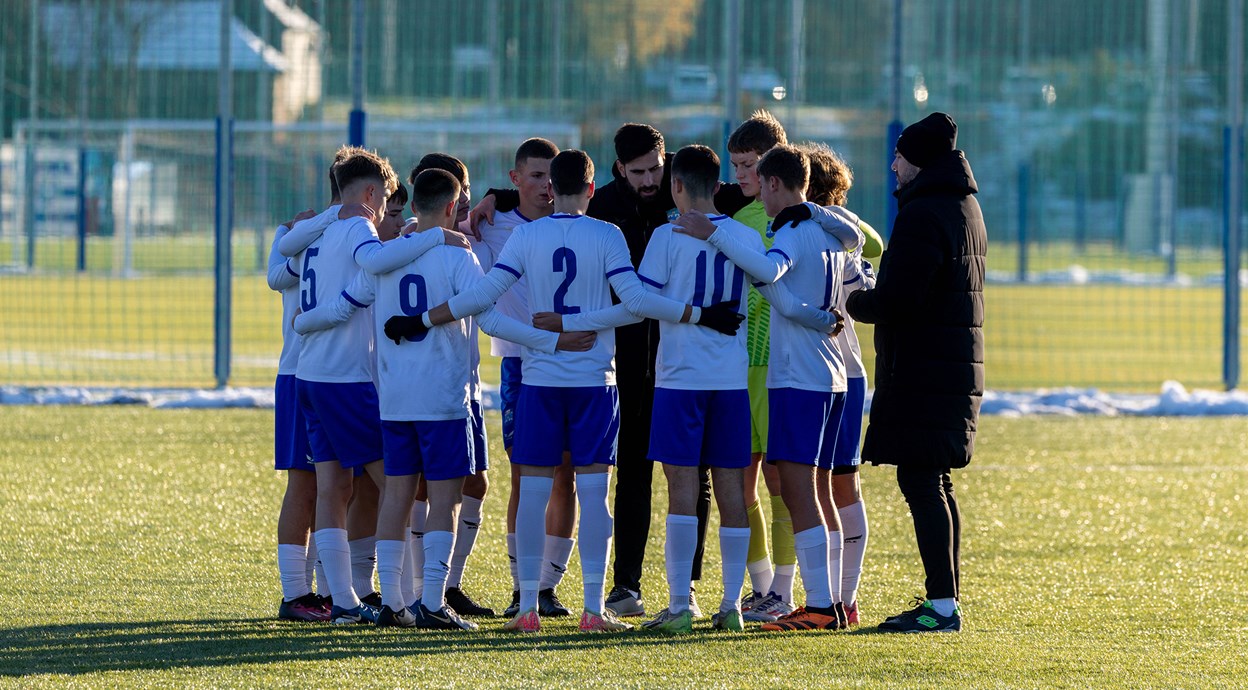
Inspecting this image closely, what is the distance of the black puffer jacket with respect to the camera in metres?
5.52

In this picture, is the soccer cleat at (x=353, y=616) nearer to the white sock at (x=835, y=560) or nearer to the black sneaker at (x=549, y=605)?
the black sneaker at (x=549, y=605)

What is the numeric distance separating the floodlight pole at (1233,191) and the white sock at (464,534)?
889 centimetres

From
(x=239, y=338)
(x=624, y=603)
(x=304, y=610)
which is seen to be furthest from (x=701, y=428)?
(x=239, y=338)

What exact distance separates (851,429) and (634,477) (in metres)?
0.86

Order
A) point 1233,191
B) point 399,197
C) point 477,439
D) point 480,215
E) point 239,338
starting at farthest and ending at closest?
point 239,338 → point 1233,191 → point 399,197 → point 480,215 → point 477,439

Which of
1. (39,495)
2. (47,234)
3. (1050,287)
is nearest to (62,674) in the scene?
(39,495)

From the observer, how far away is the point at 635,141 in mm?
5840

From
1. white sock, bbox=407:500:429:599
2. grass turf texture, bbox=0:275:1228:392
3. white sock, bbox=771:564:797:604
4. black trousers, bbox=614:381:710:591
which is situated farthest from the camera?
grass turf texture, bbox=0:275:1228:392

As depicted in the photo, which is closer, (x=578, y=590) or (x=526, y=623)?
(x=526, y=623)

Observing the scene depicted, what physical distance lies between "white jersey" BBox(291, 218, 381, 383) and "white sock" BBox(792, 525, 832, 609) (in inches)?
63.5

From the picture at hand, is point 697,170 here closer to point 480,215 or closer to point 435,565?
point 480,215

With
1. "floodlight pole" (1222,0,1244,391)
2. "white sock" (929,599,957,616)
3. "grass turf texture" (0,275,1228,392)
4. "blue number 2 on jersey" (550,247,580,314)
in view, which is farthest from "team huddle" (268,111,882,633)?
"floodlight pole" (1222,0,1244,391)

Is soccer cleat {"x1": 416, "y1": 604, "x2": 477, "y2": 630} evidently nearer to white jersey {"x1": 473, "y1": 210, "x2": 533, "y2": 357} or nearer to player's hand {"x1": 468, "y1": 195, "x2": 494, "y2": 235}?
white jersey {"x1": 473, "y1": 210, "x2": 533, "y2": 357}

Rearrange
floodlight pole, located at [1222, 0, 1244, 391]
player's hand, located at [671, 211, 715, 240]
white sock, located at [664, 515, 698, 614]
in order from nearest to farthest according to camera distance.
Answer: player's hand, located at [671, 211, 715, 240]
white sock, located at [664, 515, 698, 614]
floodlight pole, located at [1222, 0, 1244, 391]
